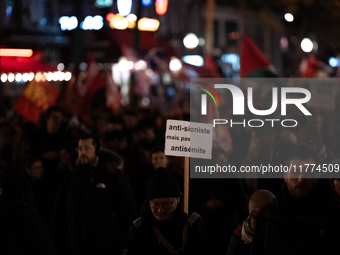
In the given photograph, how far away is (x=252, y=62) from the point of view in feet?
40.8

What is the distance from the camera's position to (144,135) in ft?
30.1

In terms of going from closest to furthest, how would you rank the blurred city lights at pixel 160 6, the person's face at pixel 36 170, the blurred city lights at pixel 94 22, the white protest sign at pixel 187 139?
the white protest sign at pixel 187 139
the person's face at pixel 36 170
the blurred city lights at pixel 94 22
the blurred city lights at pixel 160 6

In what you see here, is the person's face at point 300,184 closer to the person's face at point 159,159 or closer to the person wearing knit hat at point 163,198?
the person wearing knit hat at point 163,198

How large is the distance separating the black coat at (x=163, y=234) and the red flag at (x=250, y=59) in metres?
8.26

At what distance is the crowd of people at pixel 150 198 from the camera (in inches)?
143

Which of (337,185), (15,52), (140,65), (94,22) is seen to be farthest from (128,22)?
(337,185)

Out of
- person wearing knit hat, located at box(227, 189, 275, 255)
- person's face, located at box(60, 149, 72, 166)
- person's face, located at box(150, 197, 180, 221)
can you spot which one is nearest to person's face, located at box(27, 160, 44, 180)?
person's face, located at box(60, 149, 72, 166)

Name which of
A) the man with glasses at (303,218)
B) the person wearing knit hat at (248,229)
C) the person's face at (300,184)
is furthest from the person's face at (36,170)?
the person's face at (300,184)

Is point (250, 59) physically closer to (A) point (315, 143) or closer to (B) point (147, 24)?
(A) point (315, 143)

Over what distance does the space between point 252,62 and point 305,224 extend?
918cm

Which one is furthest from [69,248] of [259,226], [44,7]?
[44,7]

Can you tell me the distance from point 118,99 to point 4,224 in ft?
37.1

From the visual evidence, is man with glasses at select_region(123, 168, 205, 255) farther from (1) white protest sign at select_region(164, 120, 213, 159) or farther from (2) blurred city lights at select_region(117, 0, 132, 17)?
(2) blurred city lights at select_region(117, 0, 132, 17)

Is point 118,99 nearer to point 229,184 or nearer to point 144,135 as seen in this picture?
point 144,135
